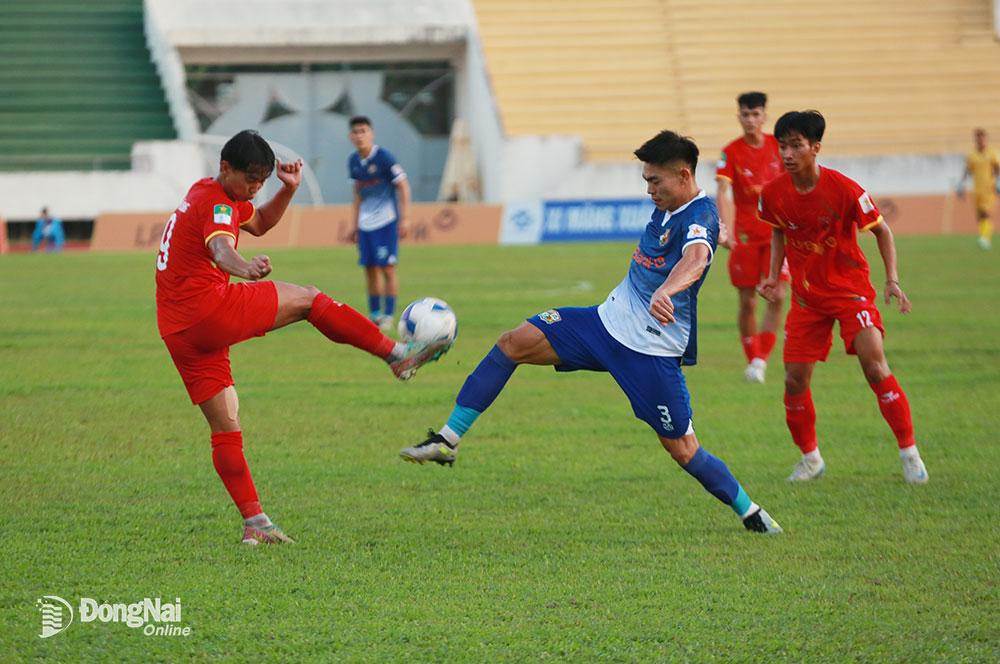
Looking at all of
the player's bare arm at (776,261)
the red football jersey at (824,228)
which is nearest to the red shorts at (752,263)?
the player's bare arm at (776,261)

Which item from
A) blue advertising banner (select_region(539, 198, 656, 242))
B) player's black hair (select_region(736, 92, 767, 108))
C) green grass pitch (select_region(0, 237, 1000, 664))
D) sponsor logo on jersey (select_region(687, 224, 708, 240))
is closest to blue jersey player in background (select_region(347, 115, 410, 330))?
green grass pitch (select_region(0, 237, 1000, 664))

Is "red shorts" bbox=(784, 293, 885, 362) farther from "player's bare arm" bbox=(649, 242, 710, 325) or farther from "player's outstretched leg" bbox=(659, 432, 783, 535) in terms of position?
"player's bare arm" bbox=(649, 242, 710, 325)

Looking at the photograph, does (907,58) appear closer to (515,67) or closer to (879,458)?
(515,67)

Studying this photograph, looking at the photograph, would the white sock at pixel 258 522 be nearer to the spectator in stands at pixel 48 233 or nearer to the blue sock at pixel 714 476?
the blue sock at pixel 714 476

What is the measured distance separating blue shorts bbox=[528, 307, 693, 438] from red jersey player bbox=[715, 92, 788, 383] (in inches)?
185

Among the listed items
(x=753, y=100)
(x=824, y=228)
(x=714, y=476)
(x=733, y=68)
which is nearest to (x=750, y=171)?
(x=753, y=100)

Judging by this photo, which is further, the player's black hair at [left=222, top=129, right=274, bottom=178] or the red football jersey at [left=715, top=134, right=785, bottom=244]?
the red football jersey at [left=715, top=134, right=785, bottom=244]

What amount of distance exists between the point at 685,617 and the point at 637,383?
1.30 metres

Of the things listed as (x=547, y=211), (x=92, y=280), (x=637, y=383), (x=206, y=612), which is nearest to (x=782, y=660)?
(x=637, y=383)

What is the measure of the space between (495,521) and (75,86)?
3278 cm

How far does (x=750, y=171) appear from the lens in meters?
9.93

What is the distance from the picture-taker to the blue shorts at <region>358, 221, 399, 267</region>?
1291 cm

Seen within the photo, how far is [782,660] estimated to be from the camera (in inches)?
151

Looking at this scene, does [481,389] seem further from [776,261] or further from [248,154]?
[776,261]
